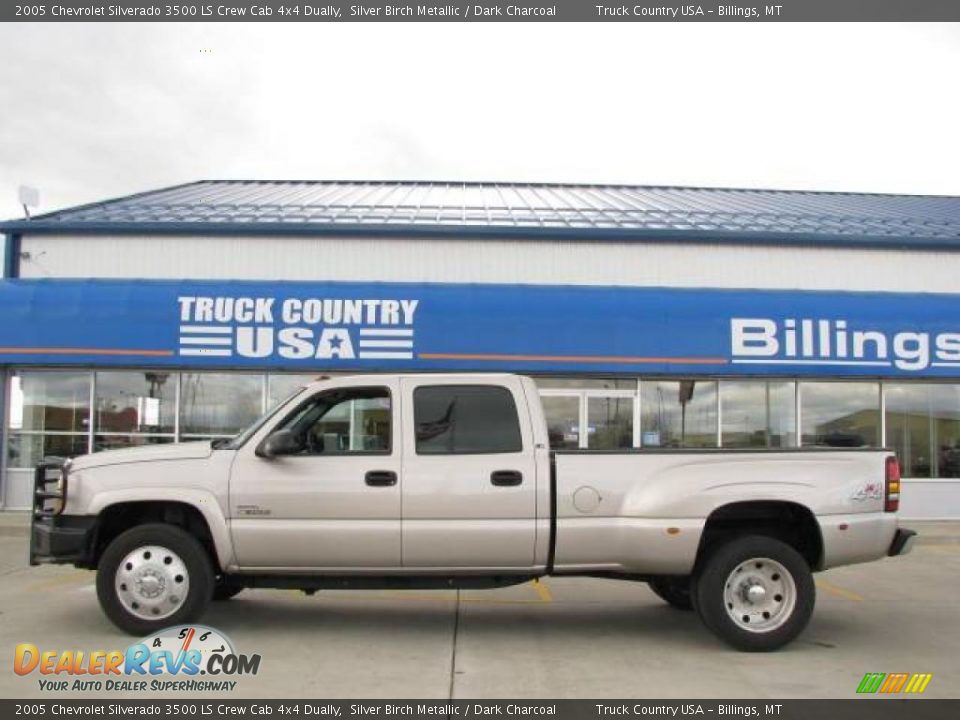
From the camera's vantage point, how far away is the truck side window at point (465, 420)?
6586mm

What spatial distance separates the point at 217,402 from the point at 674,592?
986cm

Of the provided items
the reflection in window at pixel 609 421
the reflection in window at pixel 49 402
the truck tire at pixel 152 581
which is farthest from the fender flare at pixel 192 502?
the reflection in window at pixel 49 402

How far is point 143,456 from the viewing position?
6621 millimetres

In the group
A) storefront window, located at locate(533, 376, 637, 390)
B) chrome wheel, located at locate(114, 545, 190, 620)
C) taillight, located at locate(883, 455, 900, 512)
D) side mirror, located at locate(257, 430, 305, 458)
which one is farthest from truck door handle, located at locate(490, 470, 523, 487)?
storefront window, located at locate(533, 376, 637, 390)

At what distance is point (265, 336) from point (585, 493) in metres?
9.40

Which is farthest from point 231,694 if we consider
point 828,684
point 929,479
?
point 929,479

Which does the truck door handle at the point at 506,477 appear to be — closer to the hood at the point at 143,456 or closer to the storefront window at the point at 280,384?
the hood at the point at 143,456

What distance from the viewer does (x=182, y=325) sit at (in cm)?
1466

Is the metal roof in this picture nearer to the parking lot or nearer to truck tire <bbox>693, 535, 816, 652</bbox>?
the parking lot

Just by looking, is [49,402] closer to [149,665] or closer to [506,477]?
[149,665]

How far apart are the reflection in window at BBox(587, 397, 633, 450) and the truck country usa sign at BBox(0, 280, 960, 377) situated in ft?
2.88

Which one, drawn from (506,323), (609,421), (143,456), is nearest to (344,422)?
(143,456)

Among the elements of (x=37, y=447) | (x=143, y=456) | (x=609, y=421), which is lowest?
(x=37, y=447)
